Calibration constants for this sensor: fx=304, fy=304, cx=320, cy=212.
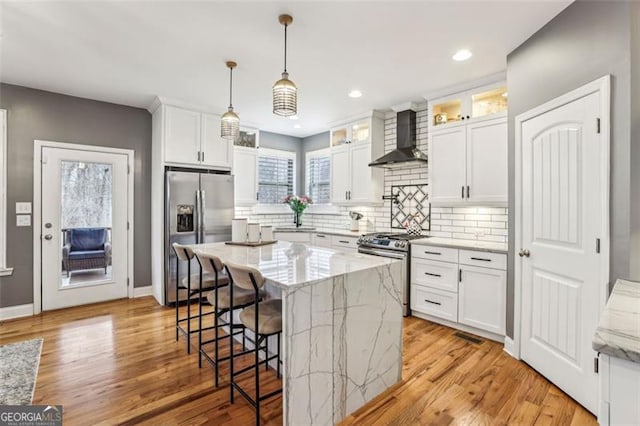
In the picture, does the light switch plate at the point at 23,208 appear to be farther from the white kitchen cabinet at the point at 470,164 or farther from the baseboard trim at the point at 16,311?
the white kitchen cabinet at the point at 470,164

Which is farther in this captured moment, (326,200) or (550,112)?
(326,200)

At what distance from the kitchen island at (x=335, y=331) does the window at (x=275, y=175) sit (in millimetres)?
3345

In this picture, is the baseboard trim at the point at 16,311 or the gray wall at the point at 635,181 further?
the baseboard trim at the point at 16,311

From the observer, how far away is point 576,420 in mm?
1901

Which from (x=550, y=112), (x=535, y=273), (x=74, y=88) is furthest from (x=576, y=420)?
(x=74, y=88)

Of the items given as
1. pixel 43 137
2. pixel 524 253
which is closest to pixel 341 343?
pixel 524 253

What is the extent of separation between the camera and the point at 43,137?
3.77m

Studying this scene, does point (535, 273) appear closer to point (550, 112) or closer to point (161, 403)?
point (550, 112)

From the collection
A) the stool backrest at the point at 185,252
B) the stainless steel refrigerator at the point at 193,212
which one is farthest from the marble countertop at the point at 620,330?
the stainless steel refrigerator at the point at 193,212

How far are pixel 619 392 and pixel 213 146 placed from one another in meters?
4.59

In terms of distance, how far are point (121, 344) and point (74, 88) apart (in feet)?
10.0

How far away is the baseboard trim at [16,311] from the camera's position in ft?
11.6

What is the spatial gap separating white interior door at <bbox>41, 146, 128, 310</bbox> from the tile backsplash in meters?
1.81

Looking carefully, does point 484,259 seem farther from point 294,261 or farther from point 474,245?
point 294,261
